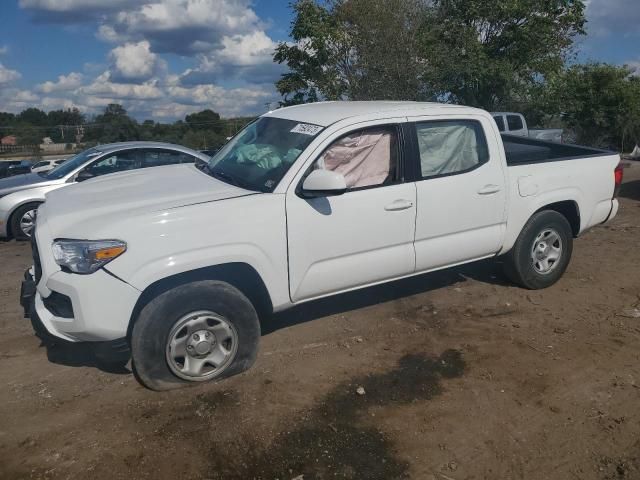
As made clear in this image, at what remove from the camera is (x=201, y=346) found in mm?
3650

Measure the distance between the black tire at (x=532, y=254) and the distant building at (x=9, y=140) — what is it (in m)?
35.4

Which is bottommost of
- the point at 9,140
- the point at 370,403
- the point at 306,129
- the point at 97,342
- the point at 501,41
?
the point at 370,403

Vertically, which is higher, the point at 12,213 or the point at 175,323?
the point at 12,213

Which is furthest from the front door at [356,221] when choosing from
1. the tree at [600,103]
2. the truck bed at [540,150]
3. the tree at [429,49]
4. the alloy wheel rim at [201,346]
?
the tree at [600,103]

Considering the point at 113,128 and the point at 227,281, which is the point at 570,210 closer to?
the point at 227,281

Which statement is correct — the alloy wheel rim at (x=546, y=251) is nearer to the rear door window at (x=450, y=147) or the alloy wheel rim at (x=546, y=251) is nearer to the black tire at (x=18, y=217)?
the rear door window at (x=450, y=147)

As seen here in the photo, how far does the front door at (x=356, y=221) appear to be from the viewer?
12.7 feet

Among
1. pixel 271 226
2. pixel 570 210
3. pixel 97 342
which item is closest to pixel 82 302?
pixel 97 342

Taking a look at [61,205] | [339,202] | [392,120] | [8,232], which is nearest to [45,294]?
[61,205]

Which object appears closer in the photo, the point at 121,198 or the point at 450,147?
the point at 121,198

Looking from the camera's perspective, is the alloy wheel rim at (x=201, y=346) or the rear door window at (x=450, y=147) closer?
the alloy wheel rim at (x=201, y=346)

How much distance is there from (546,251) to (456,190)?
152cm

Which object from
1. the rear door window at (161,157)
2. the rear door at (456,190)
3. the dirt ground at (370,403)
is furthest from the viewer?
the rear door window at (161,157)

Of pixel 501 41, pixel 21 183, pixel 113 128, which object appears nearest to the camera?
pixel 21 183
